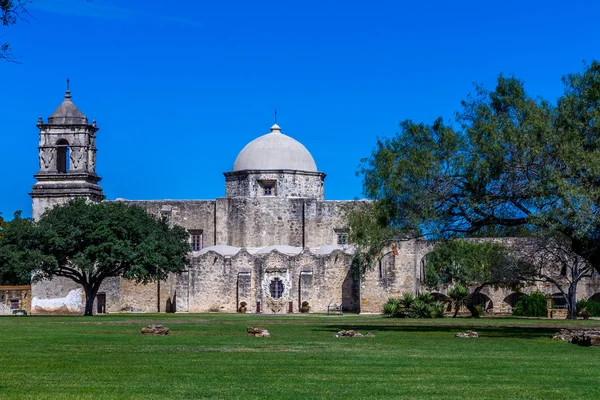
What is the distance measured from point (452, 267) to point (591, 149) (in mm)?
33853

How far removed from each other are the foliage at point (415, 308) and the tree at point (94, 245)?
1057 cm

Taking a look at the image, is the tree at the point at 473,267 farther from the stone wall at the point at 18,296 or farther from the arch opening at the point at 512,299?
the stone wall at the point at 18,296

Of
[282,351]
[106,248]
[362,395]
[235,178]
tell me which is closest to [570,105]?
[282,351]

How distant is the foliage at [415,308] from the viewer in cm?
5294

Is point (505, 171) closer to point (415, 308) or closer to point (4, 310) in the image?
point (415, 308)

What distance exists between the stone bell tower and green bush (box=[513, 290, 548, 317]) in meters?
25.0

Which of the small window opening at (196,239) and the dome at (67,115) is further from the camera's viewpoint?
the small window opening at (196,239)

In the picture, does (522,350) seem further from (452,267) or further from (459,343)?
(452,267)

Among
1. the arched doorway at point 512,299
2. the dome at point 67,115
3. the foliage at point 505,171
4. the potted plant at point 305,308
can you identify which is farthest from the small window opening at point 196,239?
the foliage at point 505,171

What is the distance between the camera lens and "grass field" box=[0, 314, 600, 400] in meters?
15.5

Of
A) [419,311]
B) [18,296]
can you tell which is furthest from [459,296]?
[18,296]

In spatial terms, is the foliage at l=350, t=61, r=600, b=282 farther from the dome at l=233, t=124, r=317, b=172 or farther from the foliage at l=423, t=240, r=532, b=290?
the dome at l=233, t=124, r=317, b=172

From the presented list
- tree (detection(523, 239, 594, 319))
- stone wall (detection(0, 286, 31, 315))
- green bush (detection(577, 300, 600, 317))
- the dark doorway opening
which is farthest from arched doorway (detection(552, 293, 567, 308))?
stone wall (detection(0, 286, 31, 315))

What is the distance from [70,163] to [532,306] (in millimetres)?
27443
